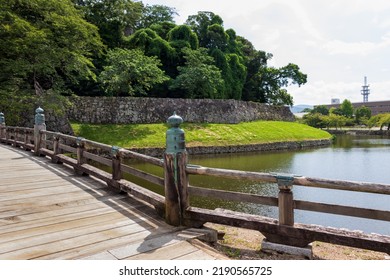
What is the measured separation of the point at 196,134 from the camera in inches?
1058

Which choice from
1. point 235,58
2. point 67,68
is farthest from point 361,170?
point 235,58

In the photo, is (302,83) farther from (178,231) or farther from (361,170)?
(178,231)

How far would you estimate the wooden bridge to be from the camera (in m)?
3.45

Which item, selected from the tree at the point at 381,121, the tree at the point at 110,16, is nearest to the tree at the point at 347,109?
the tree at the point at 381,121

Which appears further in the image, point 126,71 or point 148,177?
point 126,71

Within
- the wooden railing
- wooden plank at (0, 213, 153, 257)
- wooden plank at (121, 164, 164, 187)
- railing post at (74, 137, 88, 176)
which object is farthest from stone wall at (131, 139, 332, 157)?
wooden plank at (0, 213, 153, 257)

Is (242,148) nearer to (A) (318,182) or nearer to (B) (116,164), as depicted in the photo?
(B) (116,164)

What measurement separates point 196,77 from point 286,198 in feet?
93.4

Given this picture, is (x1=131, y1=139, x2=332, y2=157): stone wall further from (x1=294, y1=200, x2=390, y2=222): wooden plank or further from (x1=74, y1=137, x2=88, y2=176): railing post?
(x1=294, y1=200, x2=390, y2=222): wooden plank

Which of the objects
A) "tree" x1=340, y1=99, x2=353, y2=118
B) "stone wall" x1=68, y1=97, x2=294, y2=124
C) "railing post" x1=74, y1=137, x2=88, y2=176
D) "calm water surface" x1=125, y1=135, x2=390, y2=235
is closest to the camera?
"railing post" x1=74, y1=137, x2=88, y2=176

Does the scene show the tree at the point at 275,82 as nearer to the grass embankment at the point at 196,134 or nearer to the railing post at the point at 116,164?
the grass embankment at the point at 196,134

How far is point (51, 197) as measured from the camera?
18.7ft

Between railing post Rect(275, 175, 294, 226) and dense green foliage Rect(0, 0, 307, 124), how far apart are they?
17.1m

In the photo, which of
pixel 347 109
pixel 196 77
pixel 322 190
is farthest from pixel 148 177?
pixel 347 109
